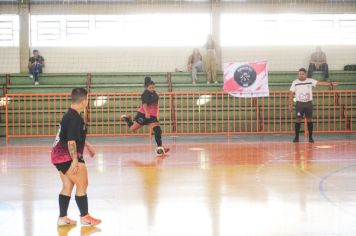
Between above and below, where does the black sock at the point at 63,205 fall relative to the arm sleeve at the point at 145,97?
below

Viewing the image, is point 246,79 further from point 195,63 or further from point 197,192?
point 197,192

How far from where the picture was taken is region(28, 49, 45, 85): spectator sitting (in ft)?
75.7

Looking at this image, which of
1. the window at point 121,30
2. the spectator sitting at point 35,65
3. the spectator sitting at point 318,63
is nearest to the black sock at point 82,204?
the spectator sitting at point 35,65

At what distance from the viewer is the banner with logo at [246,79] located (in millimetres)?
19875

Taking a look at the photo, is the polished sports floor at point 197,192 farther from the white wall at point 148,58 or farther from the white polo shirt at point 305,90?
the white wall at point 148,58

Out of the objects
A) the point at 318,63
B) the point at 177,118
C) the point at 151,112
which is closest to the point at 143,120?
the point at 151,112

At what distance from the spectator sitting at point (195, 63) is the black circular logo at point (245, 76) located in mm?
3482

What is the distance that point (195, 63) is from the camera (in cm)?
2364

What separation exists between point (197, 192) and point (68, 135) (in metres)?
2.75

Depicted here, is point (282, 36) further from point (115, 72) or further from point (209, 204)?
point (209, 204)

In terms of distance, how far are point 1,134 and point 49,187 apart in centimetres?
1237

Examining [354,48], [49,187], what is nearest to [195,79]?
[354,48]

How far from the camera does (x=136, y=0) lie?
84.0 ft

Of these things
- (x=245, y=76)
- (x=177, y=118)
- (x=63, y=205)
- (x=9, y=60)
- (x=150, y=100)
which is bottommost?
(x=63, y=205)
